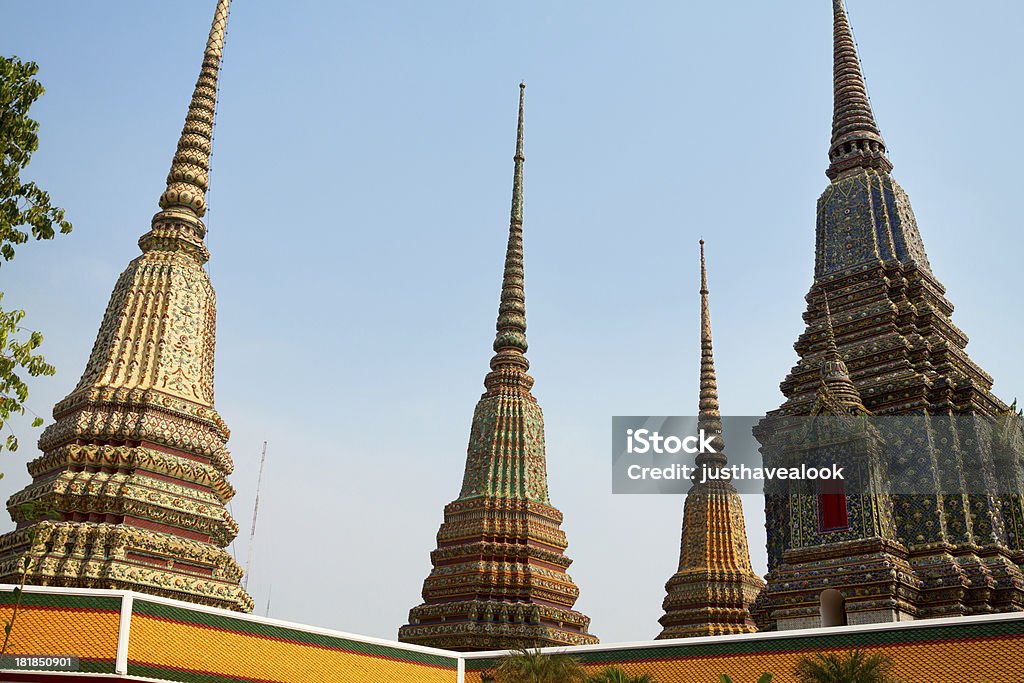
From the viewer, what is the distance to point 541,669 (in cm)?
1750

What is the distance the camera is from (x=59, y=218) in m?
10.1

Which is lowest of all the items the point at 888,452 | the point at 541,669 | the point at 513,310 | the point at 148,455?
the point at 541,669

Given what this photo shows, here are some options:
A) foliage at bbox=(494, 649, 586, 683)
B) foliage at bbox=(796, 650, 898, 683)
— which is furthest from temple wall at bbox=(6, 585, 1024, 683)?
foliage at bbox=(494, 649, 586, 683)

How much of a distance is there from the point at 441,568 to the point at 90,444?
35.1 ft

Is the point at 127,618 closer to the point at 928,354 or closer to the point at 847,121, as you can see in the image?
the point at 928,354

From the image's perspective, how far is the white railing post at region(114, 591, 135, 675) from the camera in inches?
577

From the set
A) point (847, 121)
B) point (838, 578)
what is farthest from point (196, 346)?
point (847, 121)

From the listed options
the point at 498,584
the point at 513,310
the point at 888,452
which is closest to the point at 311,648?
the point at 498,584

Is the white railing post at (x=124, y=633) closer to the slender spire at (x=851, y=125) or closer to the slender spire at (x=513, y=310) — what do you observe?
the slender spire at (x=513, y=310)

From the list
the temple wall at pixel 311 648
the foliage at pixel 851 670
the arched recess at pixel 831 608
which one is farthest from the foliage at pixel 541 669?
the arched recess at pixel 831 608

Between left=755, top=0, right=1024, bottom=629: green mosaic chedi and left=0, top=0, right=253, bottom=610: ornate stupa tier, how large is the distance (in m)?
12.5

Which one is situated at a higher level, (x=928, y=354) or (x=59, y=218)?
(x=928, y=354)

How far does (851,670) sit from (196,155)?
20.7 meters

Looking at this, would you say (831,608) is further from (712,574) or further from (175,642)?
(175,642)
